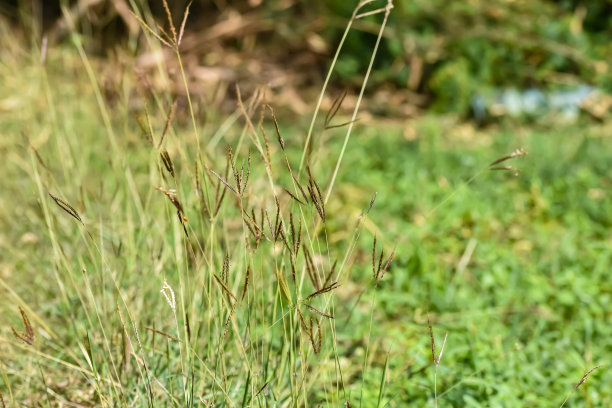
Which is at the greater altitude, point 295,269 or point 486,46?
point 295,269

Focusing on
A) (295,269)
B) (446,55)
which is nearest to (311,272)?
(295,269)

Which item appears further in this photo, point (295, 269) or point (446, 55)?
point (446, 55)

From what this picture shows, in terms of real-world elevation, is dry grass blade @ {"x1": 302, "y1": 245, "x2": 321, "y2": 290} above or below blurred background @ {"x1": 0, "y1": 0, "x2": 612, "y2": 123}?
above

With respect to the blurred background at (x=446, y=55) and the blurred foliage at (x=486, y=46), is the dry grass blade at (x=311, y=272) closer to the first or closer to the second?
the blurred background at (x=446, y=55)

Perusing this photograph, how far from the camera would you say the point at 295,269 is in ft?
4.09

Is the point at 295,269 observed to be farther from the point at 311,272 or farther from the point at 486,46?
the point at 486,46

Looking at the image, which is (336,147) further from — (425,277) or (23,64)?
(23,64)

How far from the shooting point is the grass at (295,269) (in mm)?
1491

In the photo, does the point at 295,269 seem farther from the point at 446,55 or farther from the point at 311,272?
the point at 446,55

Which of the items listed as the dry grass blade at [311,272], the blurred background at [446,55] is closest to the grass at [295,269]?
the dry grass blade at [311,272]

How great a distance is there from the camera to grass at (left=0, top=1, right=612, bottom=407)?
58.7 inches

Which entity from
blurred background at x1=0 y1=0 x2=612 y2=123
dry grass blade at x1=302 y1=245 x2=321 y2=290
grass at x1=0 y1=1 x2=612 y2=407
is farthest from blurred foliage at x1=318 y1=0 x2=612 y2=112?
dry grass blade at x1=302 y1=245 x2=321 y2=290

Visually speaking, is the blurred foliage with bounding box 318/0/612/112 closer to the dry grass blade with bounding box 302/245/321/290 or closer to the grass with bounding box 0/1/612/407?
the grass with bounding box 0/1/612/407

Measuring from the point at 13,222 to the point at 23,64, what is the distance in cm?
254
